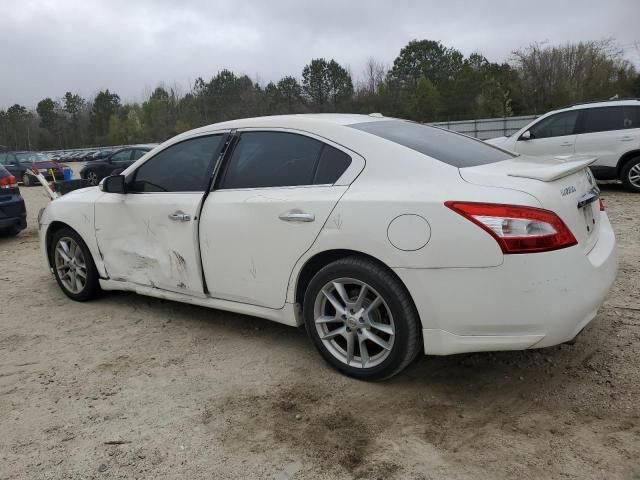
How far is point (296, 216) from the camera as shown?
10.5ft

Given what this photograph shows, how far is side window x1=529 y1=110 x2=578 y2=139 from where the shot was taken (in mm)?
9969

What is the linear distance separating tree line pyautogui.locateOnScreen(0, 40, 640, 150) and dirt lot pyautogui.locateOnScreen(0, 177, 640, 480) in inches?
1539

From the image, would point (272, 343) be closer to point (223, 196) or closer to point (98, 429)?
point (223, 196)

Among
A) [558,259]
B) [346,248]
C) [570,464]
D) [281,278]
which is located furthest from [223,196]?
[570,464]

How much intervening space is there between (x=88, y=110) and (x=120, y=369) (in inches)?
3479

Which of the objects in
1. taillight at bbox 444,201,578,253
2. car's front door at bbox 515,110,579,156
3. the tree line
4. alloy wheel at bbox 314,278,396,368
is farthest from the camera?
the tree line

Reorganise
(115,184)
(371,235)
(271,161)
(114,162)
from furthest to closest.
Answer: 1. (114,162)
2. (115,184)
3. (271,161)
4. (371,235)

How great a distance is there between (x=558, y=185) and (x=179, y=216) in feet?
8.04

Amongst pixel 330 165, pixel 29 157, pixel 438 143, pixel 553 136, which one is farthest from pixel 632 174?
pixel 29 157

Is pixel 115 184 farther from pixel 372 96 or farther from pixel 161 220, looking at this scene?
pixel 372 96

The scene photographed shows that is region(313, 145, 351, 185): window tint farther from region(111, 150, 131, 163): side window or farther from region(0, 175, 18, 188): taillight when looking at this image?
region(111, 150, 131, 163): side window

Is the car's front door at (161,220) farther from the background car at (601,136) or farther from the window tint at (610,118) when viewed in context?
the window tint at (610,118)

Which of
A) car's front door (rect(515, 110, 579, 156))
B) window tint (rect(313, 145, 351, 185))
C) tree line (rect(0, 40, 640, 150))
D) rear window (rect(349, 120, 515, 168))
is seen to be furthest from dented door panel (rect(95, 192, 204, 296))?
tree line (rect(0, 40, 640, 150))

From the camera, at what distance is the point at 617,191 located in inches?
391
